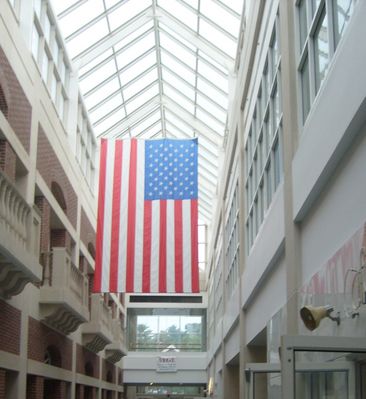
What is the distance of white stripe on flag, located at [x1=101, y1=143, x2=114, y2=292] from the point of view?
18.1m

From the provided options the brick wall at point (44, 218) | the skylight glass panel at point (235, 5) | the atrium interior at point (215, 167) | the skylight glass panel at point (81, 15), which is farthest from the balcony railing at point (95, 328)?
the skylight glass panel at point (235, 5)

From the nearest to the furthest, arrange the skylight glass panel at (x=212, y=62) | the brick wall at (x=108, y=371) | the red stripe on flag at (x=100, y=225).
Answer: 1. the red stripe on flag at (x=100, y=225)
2. the skylight glass panel at (x=212, y=62)
3. the brick wall at (x=108, y=371)

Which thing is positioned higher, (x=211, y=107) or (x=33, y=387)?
(x=211, y=107)

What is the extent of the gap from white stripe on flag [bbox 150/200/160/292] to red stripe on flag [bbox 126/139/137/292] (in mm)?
491

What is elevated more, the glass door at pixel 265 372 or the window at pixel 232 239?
the window at pixel 232 239

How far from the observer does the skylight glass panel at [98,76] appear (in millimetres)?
25481

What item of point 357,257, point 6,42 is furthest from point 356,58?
point 6,42

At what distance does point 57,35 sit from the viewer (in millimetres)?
19547

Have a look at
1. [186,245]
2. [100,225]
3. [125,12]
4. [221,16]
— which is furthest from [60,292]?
[125,12]

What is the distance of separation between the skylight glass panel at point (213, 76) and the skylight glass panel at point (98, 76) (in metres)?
3.21

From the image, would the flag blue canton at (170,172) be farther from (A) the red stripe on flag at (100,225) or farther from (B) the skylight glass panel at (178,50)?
(B) the skylight glass panel at (178,50)

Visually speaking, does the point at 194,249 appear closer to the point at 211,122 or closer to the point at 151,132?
the point at 211,122

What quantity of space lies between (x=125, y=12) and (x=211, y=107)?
6.78 m

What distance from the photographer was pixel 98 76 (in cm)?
2591
